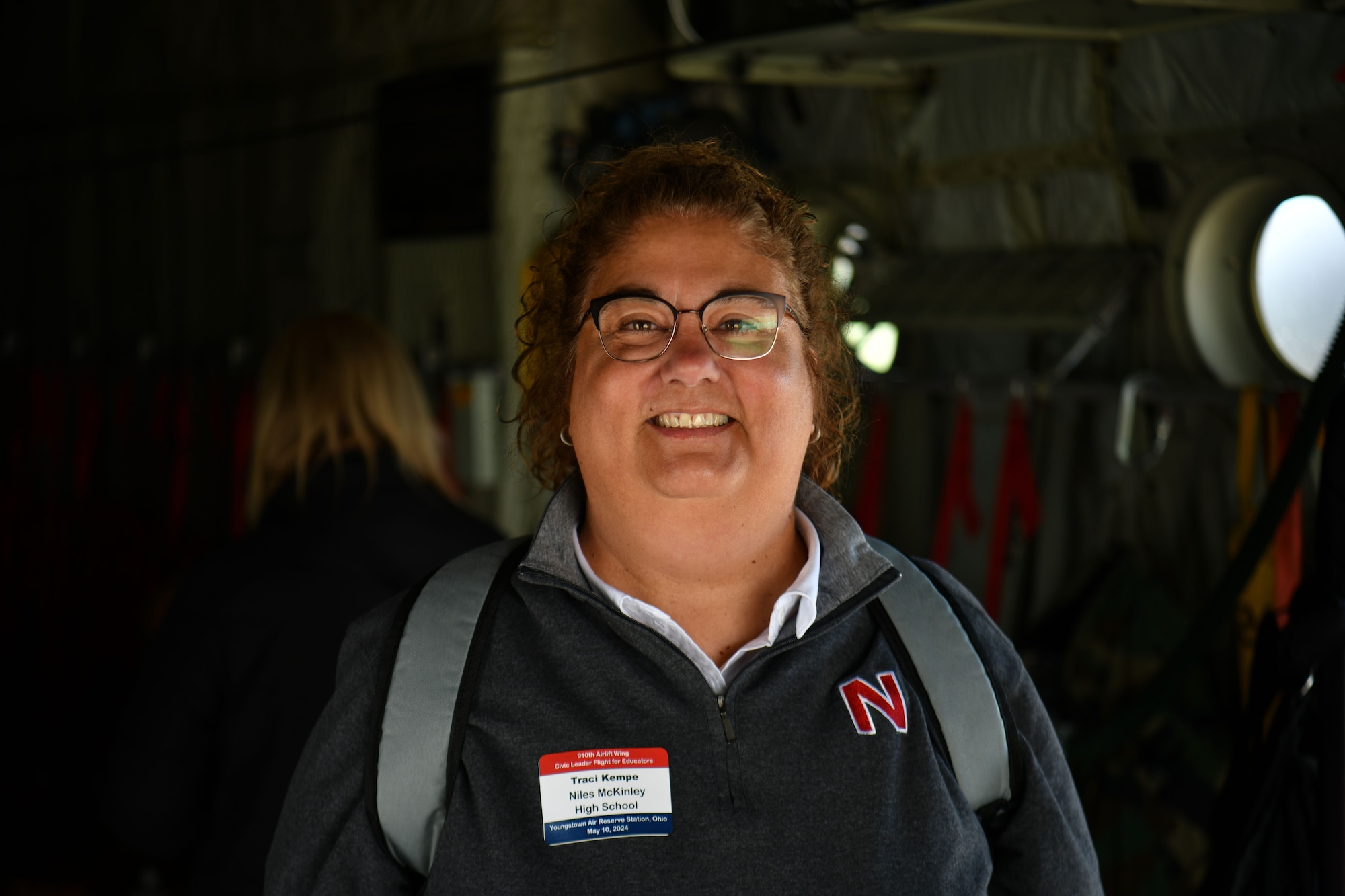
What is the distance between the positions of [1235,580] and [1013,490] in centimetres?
78

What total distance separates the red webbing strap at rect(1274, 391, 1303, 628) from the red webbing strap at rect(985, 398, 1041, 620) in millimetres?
596

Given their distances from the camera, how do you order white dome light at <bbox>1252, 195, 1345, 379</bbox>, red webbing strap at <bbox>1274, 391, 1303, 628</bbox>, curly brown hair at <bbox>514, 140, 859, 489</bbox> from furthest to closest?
1. white dome light at <bbox>1252, 195, 1345, 379</bbox>
2. red webbing strap at <bbox>1274, 391, 1303, 628</bbox>
3. curly brown hair at <bbox>514, 140, 859, 489</bbox>

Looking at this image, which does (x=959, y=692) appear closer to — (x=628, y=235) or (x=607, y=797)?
(x=607, y=797)

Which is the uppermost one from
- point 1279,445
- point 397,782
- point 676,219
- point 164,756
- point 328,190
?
point 328,190

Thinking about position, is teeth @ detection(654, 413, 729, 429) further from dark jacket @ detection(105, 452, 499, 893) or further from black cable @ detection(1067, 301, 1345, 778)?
black cable @ detection(1067, 301, 1345, 778)

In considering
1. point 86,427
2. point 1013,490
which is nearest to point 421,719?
point 1013,490

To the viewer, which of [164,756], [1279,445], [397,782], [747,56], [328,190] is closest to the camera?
[397,782]

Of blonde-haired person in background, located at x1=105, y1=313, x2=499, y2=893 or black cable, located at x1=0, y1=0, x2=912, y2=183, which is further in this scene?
black cable, located at x1=0, y1=0, x2=912, y2=183

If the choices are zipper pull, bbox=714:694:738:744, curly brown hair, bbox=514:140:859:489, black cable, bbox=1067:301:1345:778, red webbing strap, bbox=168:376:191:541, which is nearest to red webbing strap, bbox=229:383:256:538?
red webbing strap, bbox=168:376:191:541

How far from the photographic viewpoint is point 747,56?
298 centimetres

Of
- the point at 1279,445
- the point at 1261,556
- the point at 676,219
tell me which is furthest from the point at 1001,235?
the point at 676,219

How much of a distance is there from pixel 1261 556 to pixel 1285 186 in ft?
2.65

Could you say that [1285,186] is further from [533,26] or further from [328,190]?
[328,190]

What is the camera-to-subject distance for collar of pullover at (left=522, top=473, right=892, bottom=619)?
1.45 metres
